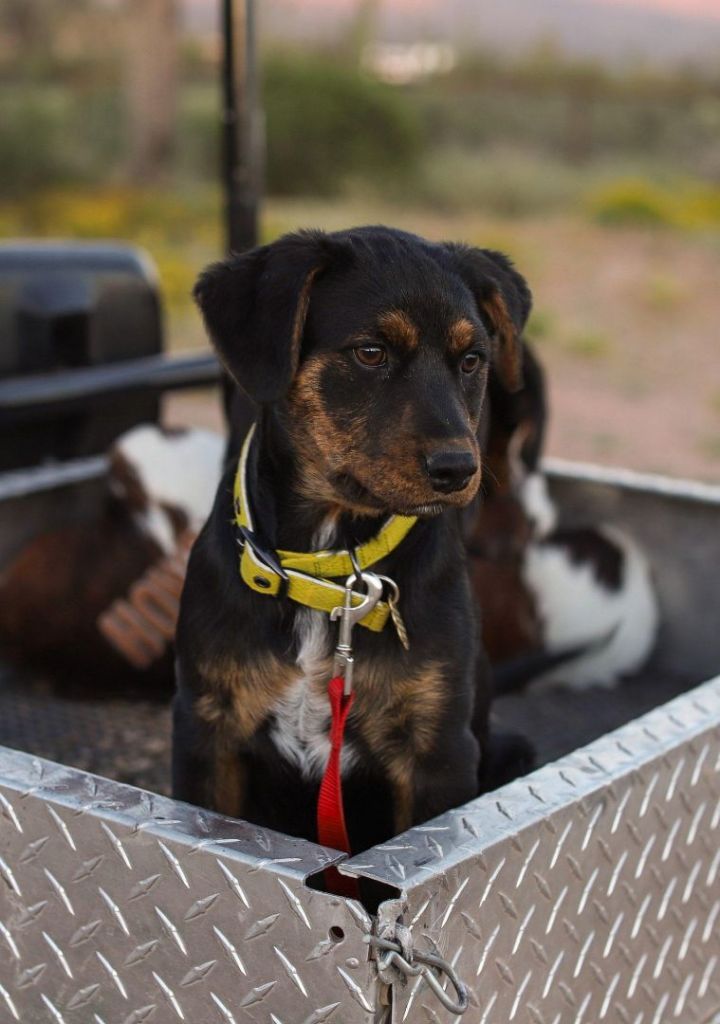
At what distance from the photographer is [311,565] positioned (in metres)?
2.70

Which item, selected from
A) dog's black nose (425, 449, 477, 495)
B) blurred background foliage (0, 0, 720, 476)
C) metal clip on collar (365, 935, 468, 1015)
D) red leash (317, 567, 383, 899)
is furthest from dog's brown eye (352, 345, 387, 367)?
blurred background foliage (0, 0, 720, 476)

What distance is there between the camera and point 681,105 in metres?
26.2

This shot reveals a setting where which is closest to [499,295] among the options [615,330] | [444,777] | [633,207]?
[444,777]

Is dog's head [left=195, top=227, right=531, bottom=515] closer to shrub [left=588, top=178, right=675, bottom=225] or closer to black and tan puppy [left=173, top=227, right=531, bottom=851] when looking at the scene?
black and tan puppy [left=173, top=227, right=531, bottom=851]

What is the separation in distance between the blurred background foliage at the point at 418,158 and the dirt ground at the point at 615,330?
46mm

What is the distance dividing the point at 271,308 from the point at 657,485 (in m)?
2.33

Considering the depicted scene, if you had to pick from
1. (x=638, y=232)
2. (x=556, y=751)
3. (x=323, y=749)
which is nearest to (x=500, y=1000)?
(x=323, y=749)

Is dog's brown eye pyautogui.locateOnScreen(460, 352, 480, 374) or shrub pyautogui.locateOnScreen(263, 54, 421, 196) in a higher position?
dog's brown eye pyautogui.locateOnScreen(460, 352, 480, 374)

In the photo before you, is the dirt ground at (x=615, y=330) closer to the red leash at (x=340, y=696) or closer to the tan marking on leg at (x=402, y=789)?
the tan marking on leg at (x=402, y=789)

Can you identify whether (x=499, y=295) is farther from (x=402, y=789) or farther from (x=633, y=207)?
(x=633, y=207)

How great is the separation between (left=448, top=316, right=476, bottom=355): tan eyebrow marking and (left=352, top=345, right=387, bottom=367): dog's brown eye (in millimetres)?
126

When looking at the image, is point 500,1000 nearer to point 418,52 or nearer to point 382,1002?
point 382,1002

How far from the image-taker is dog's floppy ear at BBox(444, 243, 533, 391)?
2748 mm

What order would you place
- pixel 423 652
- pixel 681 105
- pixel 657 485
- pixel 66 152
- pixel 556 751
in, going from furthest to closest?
pixel 681 105
pixel 66 152
pixel 657 485
pixel 556 751
pixel 423 652
